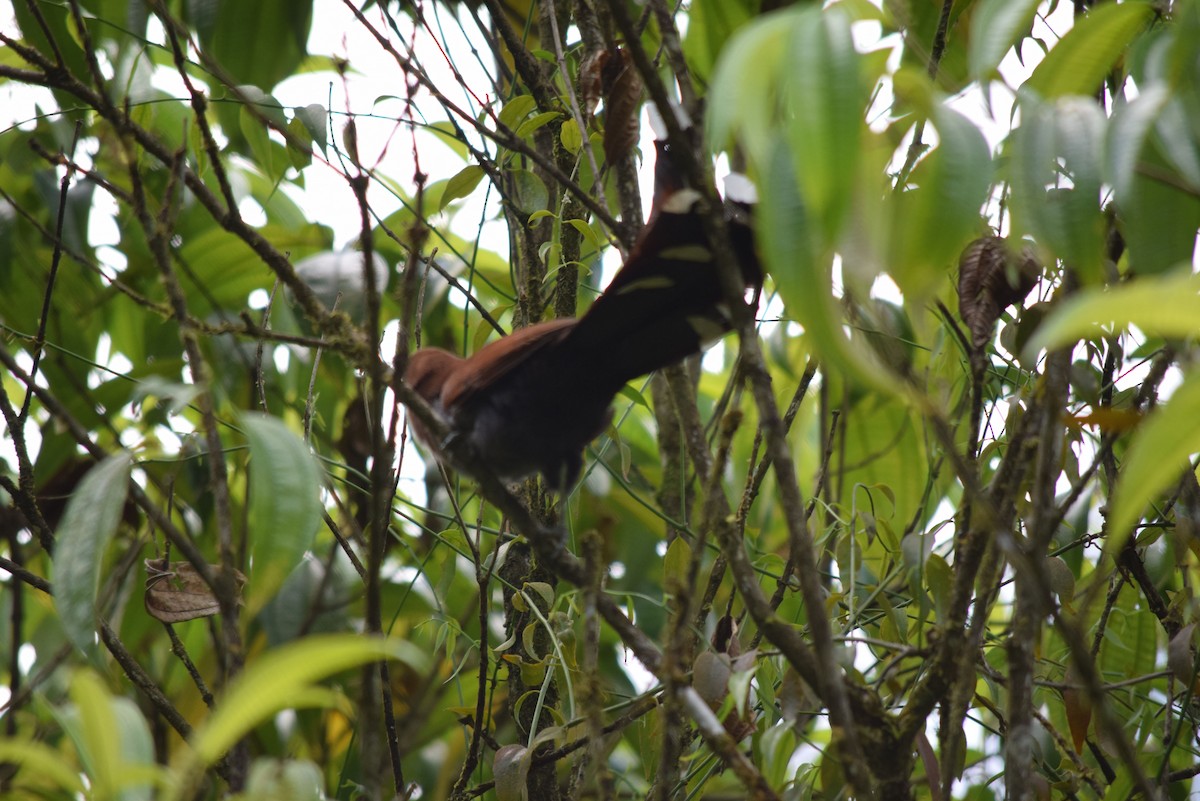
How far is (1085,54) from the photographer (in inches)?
53.6

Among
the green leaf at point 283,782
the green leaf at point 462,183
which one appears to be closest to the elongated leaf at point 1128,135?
the green leaf at point 283,782

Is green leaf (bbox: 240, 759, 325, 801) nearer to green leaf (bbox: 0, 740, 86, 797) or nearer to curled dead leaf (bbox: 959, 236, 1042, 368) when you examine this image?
green leaf (bbox: 0, 740, 86, 797)

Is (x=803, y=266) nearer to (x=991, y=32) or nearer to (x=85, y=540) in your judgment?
(x=991, y=32)

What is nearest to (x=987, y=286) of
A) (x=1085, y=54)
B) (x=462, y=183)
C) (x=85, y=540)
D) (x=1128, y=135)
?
(x=1085, y=54)

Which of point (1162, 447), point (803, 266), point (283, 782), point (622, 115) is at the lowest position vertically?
point (1162, 447)

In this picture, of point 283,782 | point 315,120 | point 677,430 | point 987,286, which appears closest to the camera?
point 283,782

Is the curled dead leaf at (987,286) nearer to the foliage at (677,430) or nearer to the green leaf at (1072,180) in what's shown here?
the foliage at (677,430)

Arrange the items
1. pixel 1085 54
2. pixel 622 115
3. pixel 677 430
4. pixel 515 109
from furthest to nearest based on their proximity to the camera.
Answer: pixel 677 430, pixel 515 109, pixel 622 115, pixel 1085 54

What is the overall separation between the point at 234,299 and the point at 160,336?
340 mm

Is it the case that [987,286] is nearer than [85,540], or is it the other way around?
[85,540]

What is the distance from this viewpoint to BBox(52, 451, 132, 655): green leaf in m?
1.22

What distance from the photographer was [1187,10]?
131cm

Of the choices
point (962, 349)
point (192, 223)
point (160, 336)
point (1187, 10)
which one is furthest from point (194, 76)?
point (1187, 10)

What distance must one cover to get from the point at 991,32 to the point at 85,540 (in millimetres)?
1178
